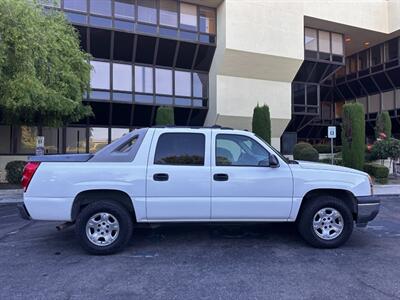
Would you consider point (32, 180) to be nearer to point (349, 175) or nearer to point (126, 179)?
point (126, 179)

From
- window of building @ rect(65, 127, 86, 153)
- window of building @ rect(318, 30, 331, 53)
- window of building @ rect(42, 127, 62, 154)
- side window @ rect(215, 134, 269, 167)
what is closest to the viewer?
side window @ rect(215, 134, 269, 167)

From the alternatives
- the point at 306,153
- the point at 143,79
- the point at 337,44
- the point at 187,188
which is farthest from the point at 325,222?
the point at 337,44

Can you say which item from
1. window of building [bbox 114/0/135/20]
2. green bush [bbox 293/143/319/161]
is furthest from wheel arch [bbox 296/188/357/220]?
window of building [bbox 114/0/135/20]

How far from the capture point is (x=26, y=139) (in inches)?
715

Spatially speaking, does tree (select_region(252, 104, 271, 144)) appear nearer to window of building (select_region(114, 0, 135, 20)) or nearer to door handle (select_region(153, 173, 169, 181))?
window of building (select_region(114, 0, 135, 20))

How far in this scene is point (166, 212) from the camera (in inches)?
207

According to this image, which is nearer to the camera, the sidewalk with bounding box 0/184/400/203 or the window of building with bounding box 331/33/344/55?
the sidewalk with bounding box 0/184/400/203

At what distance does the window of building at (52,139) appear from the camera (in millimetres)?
18391

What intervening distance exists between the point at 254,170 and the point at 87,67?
11.5 metres

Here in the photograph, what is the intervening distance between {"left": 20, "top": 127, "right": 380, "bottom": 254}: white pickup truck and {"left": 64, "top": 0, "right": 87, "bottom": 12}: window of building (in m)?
14.5

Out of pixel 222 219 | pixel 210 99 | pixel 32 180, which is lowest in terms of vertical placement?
pixel 222 219

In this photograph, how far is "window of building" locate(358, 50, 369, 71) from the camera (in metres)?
28.1

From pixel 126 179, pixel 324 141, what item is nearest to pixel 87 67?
pixel 126 179

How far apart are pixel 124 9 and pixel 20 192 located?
1098 cm
